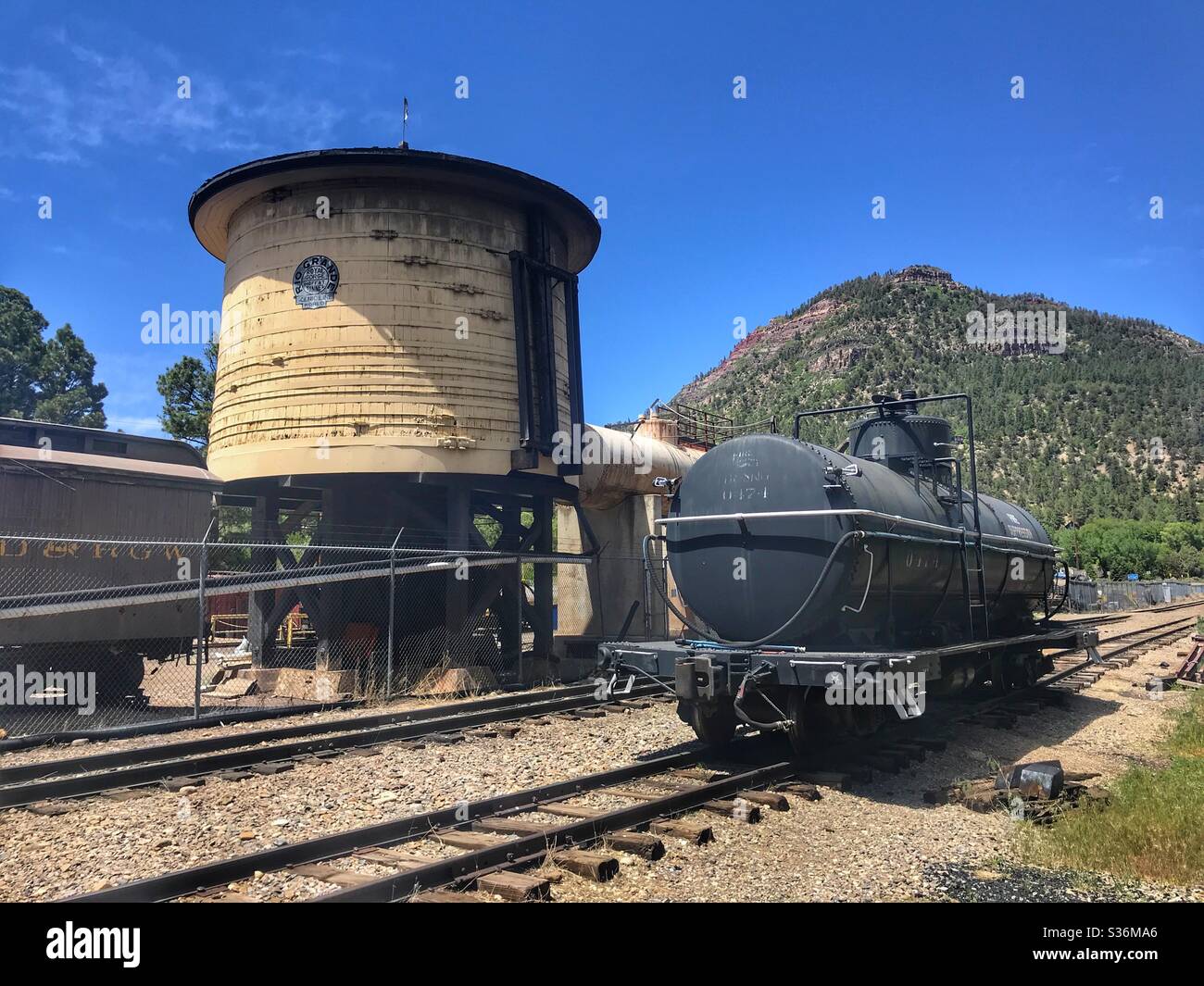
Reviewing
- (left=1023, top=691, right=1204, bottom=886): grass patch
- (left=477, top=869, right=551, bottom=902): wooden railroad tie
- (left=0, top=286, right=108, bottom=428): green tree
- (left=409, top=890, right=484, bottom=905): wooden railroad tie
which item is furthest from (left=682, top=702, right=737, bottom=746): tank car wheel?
(left=0, top=286, right=108, bottom=428): green tree

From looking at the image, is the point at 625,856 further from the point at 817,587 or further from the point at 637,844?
the point at 817,587

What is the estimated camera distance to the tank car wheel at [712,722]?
955 centimetres

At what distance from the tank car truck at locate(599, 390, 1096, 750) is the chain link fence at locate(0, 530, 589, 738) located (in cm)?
613

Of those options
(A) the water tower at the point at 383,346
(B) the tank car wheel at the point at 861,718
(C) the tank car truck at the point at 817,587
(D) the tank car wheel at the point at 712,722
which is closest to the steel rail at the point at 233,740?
(A) the water tower at the point at 383,346

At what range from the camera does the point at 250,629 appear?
61.0ft

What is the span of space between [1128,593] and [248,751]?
5021 centimetres

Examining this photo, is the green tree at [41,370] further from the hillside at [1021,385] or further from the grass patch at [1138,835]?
the grass patch at [1138,835]

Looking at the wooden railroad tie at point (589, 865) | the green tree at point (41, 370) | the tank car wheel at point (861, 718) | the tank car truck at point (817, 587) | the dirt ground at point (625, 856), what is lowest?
the dirt ground at point (625, 856)

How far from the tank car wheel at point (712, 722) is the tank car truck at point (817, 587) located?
0.01 m

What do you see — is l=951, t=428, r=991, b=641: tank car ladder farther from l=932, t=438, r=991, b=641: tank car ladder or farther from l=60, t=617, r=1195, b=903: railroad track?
l=60, t=617, r=1195, b=903: railroad track

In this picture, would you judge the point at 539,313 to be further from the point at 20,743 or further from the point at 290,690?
the point at 20,743

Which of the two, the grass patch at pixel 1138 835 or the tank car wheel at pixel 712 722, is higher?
the tank car wheel at pixel 712 722

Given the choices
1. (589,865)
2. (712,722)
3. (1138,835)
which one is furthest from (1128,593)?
(589,865)
